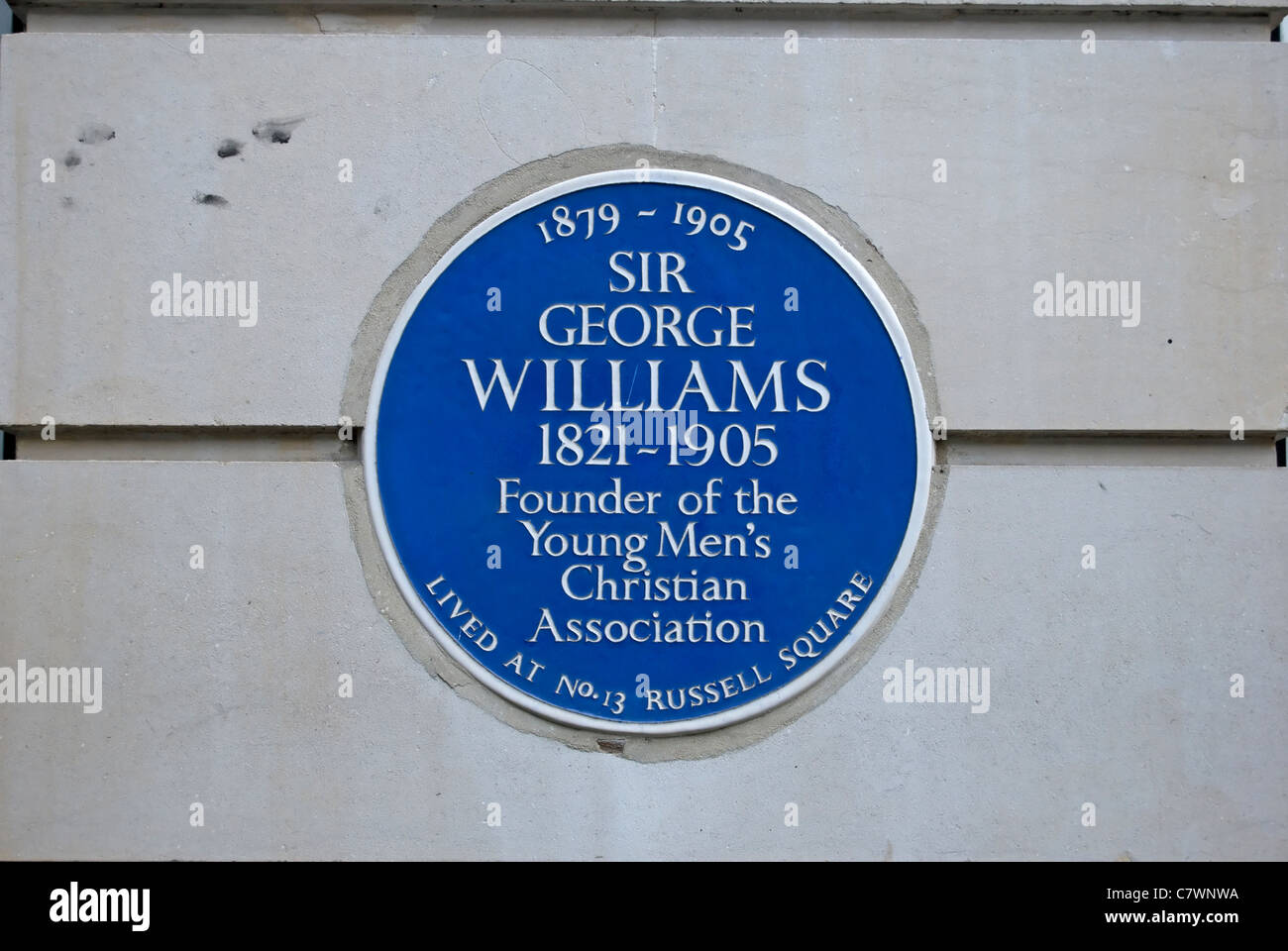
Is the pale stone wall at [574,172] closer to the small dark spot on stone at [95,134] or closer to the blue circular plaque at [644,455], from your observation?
the small dark spot on stone at [95,134]

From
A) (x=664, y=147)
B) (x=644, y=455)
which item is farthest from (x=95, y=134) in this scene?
(x=644, y=455)

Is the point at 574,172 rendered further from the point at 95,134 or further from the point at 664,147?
the point at 95,134

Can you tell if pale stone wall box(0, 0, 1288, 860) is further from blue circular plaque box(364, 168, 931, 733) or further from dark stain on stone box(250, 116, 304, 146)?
blue circular plaque box(364, 168, 931, 733)

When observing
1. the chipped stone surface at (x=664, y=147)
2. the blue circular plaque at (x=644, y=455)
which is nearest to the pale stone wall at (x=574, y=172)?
the chipped stone surface at (x=664, y=147)

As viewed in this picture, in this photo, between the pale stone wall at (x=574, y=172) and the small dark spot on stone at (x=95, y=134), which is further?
the small dark spot on stone at (x=95, y=134)

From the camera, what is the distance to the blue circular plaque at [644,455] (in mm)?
3922

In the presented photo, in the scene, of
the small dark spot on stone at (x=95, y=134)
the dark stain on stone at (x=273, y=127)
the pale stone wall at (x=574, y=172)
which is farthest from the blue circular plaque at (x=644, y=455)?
the small dark spot on stone at (x=95, y=134)

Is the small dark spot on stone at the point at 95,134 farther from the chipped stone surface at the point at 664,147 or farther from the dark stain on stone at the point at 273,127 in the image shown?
the dark stain on stone at the point at 273,127

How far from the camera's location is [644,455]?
13.0ft

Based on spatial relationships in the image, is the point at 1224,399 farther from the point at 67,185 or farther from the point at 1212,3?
the point at 67,185

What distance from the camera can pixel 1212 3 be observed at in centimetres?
Answer: 410

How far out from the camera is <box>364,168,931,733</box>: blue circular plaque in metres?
3.92

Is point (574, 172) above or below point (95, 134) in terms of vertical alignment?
below

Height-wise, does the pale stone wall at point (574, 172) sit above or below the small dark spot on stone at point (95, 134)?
below
